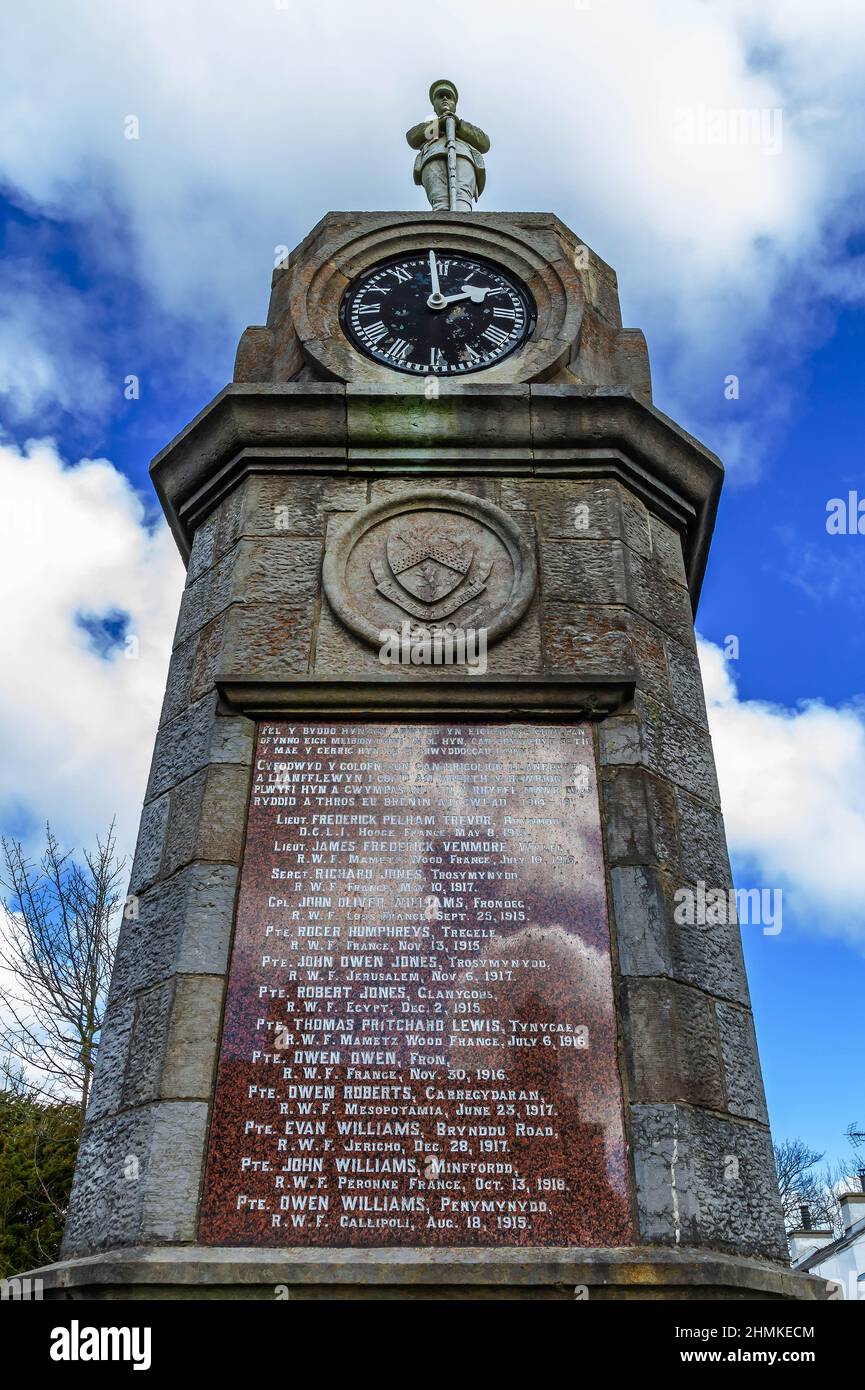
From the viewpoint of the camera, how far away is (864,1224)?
21.7m

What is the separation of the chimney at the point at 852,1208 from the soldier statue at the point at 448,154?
2234 cm

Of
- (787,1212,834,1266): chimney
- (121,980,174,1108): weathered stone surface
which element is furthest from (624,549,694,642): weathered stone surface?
(787,1212,834,1266): chimney

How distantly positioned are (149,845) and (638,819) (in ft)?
7.48

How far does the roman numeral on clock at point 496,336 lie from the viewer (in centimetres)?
656

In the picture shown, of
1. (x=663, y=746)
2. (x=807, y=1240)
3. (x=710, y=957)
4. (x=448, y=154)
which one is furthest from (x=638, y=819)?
(x=807, y=1240)

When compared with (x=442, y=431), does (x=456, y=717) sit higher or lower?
lower

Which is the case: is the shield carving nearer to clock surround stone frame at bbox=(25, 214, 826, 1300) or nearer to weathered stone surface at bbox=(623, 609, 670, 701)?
clock surround stone frame at bbox=(25, 214, 826, 1300)

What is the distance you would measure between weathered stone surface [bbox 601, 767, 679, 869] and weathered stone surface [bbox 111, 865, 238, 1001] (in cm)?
168

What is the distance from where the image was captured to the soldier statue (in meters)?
8.32

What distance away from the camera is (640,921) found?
4516 mm

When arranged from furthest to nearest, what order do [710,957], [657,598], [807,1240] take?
[807,1240], [657,598], [710,957]

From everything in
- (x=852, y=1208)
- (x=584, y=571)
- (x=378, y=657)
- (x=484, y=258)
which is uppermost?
(x=484, y=258)

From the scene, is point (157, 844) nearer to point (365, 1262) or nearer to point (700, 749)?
point (365, 1262)

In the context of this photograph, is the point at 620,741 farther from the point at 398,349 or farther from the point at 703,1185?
the point at 398,349
